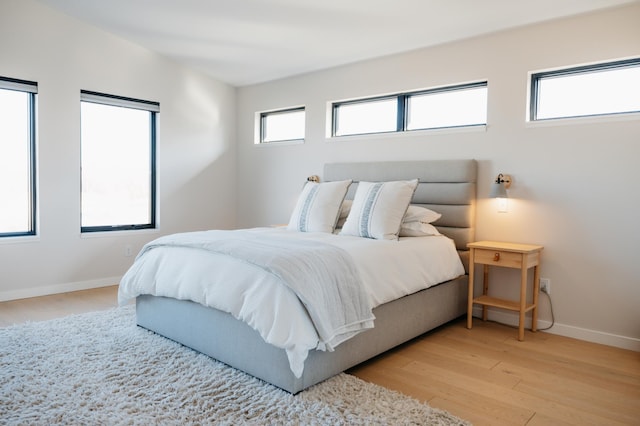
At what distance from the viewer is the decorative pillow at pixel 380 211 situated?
11.3ft

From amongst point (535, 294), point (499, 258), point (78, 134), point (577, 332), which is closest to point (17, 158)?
point (78, 134)

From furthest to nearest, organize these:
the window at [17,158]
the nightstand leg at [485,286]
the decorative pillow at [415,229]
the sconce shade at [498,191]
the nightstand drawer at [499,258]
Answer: the window at [17,158], the nightstand leg at [485,286], the decorative pillow at [415,229], the sconce shade at [498,191], the nightstand drawer at [499,258]

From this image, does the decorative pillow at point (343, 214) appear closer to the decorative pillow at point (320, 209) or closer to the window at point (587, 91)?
the decorative pillow at point (320, 209)

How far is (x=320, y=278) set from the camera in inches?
96.2

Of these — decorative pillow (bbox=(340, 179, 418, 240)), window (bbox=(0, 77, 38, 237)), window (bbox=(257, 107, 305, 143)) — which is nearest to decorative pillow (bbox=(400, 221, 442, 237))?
decorative pillow (bbox=(340, 179, 418, 240))

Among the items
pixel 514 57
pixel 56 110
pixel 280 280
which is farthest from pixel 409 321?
pixel 56 110

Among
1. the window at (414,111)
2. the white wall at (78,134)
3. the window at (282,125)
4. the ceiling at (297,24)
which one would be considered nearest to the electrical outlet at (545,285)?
the window at (414,111)

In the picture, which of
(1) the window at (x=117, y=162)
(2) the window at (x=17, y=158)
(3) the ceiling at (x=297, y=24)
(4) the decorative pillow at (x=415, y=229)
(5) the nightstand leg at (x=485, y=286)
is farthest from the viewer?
(1) the window at (x=117, y=162)

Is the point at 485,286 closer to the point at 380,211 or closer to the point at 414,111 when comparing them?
the point at 380,211

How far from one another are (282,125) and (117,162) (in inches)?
76.2

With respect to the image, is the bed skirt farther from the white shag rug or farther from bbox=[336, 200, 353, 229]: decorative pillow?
bbox=[336, 200, 353, 229]: decorative pillow

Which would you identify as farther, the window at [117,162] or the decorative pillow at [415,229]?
the window at [117,162]

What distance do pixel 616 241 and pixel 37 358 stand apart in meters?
3.88

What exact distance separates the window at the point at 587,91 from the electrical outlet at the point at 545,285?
49.8 inches
